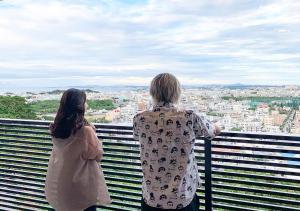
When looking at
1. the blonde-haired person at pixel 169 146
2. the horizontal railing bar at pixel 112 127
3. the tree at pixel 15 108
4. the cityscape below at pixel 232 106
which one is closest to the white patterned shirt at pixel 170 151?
the blonde-haired person at pixel 169 146

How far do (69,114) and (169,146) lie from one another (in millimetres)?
768

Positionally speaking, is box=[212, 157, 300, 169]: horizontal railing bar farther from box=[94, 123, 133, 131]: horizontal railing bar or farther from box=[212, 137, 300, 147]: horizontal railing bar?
box=[94, 123, 133, 131]: horizontal railing bar

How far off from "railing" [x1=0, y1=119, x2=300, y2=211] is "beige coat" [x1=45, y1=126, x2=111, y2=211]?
1.72 ft

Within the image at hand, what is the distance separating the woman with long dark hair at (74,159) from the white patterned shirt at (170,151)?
1.61ft

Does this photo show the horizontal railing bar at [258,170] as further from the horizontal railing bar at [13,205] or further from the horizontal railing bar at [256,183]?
the horizontal railing bar at [13,205]

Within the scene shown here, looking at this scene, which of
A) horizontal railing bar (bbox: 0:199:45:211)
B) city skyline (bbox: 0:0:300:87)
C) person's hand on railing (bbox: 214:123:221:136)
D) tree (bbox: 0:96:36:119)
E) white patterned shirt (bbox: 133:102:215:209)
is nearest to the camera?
white patterned shirt (bbox: 133:102:215:209)

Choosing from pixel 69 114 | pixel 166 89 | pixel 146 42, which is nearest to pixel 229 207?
pixel 166 89

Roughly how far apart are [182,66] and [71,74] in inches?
51.6

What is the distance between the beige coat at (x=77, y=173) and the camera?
109 inches

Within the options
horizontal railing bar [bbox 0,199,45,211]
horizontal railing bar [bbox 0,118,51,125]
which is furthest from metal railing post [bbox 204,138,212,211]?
horizontal railing bar [bbox 0,199,45,211]

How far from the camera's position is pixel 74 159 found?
9.09 feet

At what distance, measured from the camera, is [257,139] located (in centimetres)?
281

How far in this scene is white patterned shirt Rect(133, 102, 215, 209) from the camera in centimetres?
242

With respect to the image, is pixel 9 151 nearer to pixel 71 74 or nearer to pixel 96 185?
pixel 71 74
